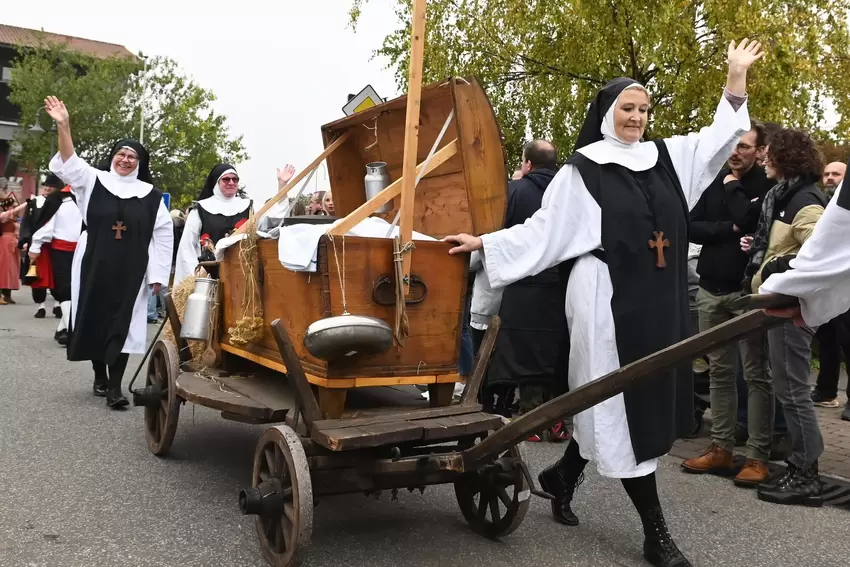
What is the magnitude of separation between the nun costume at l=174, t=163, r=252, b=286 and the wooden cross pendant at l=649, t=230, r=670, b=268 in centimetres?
434

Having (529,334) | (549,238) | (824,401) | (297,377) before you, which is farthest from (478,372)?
(824,401)

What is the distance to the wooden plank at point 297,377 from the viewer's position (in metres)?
3.53

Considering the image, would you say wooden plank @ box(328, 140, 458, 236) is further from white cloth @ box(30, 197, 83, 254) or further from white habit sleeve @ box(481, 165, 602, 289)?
white cloth @ box(30, 197, 83, 254)

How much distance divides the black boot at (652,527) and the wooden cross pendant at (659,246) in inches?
34.9

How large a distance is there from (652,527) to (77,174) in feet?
15.5

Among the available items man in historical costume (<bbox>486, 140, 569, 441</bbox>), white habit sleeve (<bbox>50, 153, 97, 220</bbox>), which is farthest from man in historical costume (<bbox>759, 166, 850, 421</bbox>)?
white habit sleeve (<bbox>50, 153, 97, 220</bbox>)

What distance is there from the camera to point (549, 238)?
12.3ft

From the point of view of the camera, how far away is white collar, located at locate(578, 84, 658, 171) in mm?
3711

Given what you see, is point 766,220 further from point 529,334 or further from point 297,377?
point 297,377

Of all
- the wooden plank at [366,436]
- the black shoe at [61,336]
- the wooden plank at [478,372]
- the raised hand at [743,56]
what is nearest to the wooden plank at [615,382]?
the wooden plank at [366,436]

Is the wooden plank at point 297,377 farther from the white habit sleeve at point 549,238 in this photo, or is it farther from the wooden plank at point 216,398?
the white habit sleeve at point 549,238

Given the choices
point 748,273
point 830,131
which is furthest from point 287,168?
point 830,131

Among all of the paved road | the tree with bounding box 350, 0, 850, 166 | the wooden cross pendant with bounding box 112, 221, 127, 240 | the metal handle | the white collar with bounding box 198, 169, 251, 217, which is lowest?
the paved road

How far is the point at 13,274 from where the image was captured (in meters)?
14.5
